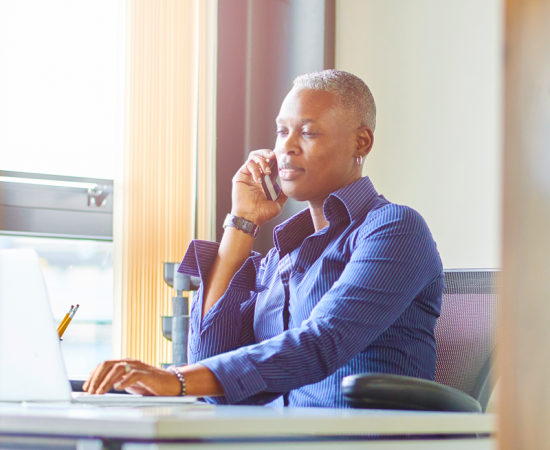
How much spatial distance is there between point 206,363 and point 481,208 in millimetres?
1705

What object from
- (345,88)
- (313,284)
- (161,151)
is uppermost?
(345,88)

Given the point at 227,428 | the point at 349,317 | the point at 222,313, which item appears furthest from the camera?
the point at 222,313

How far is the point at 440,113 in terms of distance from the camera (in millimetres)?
2514

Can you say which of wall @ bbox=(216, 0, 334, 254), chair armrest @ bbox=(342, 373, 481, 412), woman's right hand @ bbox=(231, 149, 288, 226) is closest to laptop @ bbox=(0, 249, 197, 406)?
chair armrest @ bbox=(342, 373, 481, 412)

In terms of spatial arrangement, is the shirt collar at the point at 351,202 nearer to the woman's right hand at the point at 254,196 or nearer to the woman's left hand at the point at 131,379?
the woman's right hand at the point at 254,196

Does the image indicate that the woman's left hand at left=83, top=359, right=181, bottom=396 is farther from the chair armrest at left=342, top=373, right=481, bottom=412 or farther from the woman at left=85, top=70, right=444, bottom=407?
the chair armrest at left=342, top=373, right=481, bottom=412

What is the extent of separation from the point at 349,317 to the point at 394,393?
22 centimetres

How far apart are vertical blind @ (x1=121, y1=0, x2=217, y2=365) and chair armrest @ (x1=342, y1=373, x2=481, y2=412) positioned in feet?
7.52

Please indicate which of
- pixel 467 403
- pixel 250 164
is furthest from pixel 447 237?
pixel 467 403

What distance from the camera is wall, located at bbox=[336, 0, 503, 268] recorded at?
2332 millimetres

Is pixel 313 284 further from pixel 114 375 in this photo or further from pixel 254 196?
pixel 114 375

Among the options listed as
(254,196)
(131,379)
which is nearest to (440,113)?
(254,196)

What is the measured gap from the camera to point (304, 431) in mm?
545

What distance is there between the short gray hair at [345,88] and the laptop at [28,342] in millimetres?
862
